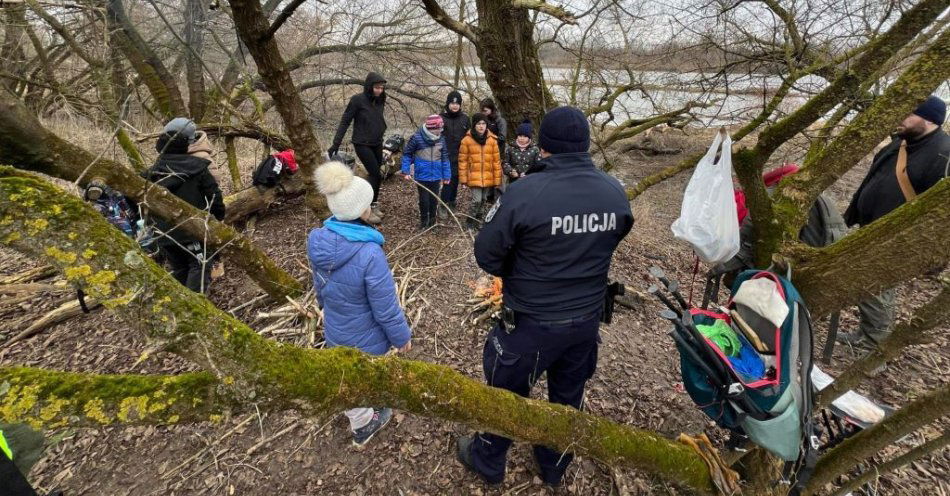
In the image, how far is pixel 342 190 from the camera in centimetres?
237

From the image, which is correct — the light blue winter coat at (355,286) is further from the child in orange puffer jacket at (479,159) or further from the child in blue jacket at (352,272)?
the child in orange puffer jacket at (479,159)

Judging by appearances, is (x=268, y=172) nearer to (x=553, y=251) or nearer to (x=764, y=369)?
(x=553, y=251)

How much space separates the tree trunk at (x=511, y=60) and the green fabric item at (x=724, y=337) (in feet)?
12.8

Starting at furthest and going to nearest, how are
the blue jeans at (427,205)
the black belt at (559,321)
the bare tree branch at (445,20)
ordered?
the blue jeans at (427,205)
the bare tree branch at (445,20)
the black belt at (559,321)

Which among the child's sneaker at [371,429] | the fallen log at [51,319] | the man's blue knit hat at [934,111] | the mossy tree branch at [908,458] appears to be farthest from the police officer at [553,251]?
the fallen log at [51,319]

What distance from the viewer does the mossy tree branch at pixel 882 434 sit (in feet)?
5.25

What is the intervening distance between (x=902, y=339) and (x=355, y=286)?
2.47 metres

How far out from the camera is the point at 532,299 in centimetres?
216

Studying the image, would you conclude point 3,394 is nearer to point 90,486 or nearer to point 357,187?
point 357,187

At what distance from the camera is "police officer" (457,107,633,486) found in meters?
2.02

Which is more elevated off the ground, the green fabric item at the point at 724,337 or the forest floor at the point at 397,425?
the green fabric item at the point at 724,337

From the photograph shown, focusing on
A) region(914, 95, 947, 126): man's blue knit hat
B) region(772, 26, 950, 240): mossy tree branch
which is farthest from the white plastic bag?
region(914, 95, 947, 126): man's blue knit hat

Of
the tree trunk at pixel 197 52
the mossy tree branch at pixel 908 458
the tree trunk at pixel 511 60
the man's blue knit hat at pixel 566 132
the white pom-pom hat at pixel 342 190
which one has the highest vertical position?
the tree trunk at pixel 197 52

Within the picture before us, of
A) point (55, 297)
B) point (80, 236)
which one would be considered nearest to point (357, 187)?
point (80, 236)
